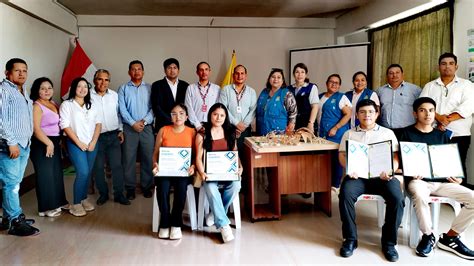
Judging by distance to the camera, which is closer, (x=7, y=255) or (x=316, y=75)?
(x=7, y=255)

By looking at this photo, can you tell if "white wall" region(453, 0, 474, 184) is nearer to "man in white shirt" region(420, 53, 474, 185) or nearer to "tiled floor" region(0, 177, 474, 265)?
"man in white shirt" region(420, 53, 474, 185)

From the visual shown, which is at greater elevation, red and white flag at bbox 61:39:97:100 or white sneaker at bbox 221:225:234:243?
red and white flag at bbox 61:39:97:100

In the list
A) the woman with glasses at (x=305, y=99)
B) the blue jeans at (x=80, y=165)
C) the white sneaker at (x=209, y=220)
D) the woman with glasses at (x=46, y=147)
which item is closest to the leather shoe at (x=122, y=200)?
the blue jeans at (x=80, y=165)

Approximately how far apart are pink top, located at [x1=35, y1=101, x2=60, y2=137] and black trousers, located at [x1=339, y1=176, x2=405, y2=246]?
8.57ft

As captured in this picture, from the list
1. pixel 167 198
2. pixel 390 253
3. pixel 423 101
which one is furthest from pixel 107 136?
pixel 423 101

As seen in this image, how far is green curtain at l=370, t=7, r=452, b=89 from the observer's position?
14.3 feet

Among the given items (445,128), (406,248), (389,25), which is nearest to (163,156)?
(406,248)

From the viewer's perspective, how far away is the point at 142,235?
2.95m

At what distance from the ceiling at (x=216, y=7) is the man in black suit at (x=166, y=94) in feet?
5.83

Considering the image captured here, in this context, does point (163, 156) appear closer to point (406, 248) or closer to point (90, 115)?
point (90, 115)

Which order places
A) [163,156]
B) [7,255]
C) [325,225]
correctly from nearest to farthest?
1. [7,255]
2. [163,156]
3. [325,225]

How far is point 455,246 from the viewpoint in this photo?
2.50 m

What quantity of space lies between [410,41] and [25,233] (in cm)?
518

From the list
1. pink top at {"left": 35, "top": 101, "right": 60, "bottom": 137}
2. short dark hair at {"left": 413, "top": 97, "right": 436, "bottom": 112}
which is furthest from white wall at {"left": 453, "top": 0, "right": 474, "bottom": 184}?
pink top at {"left": 35, "top": 101, "right": 60, "bottom": 137}
